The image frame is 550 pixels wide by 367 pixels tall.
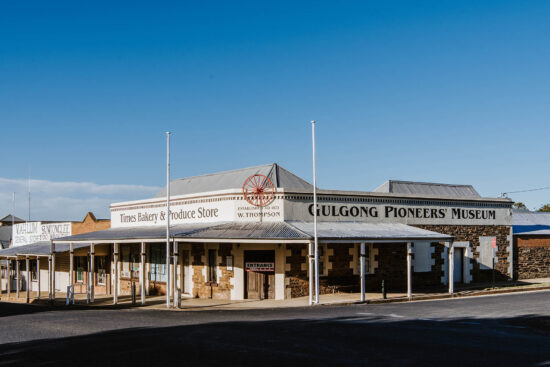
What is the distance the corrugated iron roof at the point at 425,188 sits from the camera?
120 feet

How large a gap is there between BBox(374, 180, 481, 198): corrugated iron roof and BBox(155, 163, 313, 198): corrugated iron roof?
17.9 ft

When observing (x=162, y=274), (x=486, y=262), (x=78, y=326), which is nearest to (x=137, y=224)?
(x=162, y=274)

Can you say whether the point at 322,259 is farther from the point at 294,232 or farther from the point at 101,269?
the point at 101,269

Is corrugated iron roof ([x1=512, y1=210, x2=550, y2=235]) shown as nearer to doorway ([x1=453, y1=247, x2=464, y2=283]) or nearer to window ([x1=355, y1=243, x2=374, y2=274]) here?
doorway ([x1=453, y1=247, x2=464, y2=283])

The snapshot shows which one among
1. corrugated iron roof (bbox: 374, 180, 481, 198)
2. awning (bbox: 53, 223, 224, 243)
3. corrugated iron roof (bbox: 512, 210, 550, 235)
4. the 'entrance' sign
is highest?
corrugated iron roof (bbox: 374, 180, 481, 198)

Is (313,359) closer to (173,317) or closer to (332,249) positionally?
(173,317)

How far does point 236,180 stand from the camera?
3403 centimetres

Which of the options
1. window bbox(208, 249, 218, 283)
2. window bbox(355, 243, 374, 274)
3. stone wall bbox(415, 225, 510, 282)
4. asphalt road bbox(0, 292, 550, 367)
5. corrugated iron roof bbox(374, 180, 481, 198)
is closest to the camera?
asphalt road bbox(0, 292, 550, 367)

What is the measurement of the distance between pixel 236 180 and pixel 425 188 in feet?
41.1

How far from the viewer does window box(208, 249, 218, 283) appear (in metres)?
27.6

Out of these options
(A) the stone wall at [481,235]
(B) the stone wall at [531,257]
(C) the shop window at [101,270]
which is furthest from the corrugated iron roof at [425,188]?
(C) the shop window at [101,270]

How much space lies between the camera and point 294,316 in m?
19.7

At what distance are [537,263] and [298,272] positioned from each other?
17.9m

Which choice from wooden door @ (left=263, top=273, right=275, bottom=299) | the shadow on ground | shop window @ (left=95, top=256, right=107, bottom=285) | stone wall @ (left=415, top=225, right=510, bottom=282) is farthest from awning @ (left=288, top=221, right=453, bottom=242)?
shop window @ (left=95, top=256, right=107, bottom=285)
